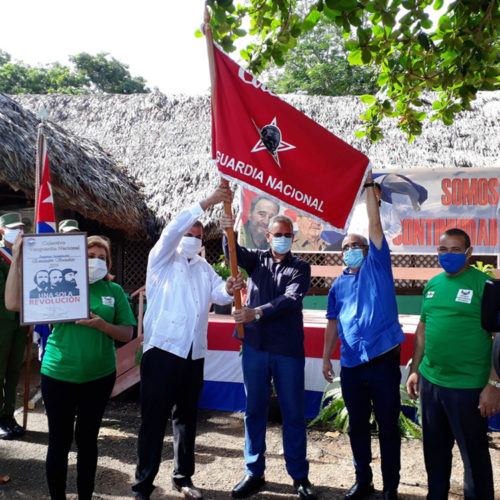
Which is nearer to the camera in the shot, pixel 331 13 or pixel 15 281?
pixel 15 281

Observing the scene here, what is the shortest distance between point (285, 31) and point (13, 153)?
4796mm

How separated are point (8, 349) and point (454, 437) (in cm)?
411

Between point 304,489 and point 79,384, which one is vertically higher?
point 79,384

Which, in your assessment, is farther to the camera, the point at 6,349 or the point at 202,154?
the point at 202,154

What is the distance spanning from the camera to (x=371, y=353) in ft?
11.5

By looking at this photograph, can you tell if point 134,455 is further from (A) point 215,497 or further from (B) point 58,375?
(B) point 58,375

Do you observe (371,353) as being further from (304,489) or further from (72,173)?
(72,173)

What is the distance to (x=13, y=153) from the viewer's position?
7.27 metres

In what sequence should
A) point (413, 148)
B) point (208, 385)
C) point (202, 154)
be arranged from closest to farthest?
point (208, 385) < point (413, 148) < point (202, 154)

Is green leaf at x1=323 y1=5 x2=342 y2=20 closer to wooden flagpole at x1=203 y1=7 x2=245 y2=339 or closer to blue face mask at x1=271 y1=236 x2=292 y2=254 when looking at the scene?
wooden flagpole at x1=203 y1=7 x2=245 y2=339

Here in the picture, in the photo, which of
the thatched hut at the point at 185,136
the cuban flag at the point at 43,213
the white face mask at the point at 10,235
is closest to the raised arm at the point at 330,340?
the cuban flag at the point at 43,213

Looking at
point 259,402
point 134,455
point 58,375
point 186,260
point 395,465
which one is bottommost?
point 134,455

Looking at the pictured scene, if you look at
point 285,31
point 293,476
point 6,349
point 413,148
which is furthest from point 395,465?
point 413,148

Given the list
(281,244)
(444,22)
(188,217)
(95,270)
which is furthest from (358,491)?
(444,22)
